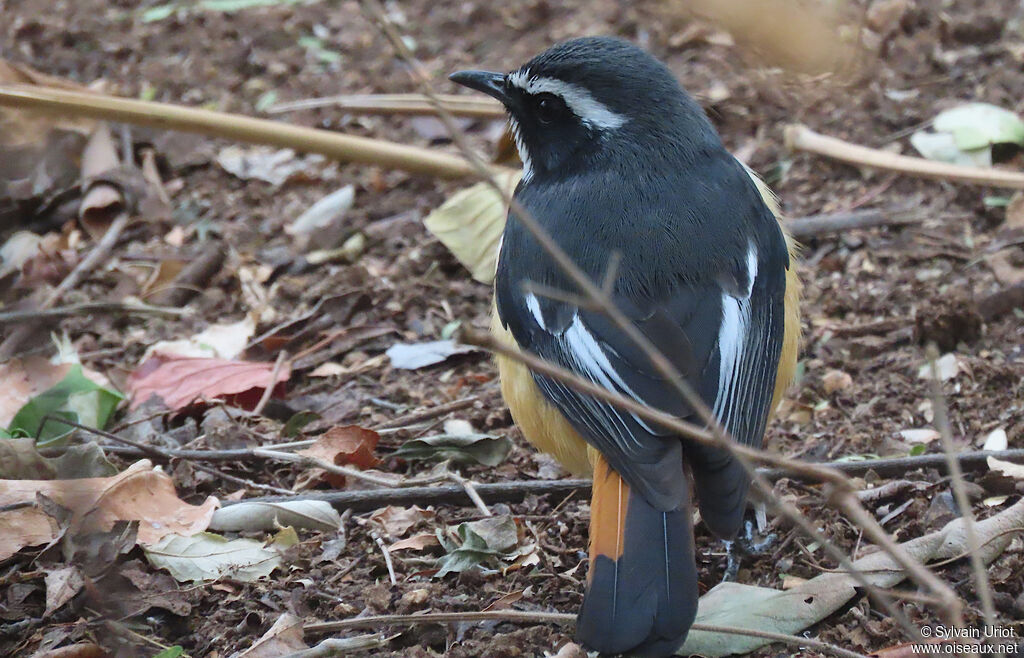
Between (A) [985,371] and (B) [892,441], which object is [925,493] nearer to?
(B) [892,441]

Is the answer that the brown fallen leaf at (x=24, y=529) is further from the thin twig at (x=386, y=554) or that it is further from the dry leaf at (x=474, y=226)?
the dry leaf at (x=474, y=226)

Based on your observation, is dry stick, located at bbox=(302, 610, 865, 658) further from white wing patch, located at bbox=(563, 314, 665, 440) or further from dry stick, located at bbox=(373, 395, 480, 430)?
dry stick, located at bbox=(373, 395, 480, 430)

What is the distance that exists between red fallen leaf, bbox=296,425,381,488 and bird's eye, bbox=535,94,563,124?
1.29m

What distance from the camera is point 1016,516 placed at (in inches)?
131

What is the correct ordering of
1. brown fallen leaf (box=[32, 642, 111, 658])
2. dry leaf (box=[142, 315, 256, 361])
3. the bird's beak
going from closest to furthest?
1. brown fallen leaf (box=[32, 642, 111, 658])
2. the bird's beak
3. dry leaf (box=[142, 315, 256, 361])

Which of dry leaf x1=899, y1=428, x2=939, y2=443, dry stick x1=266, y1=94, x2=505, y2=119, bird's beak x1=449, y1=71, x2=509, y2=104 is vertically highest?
bird's beak x1=449, y1=71, x2=509, y2=104

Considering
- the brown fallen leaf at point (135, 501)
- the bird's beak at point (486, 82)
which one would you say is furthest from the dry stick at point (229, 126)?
the brown fallen leaf at point (135, 501)

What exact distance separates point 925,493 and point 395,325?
2.50 meters

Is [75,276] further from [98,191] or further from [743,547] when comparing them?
[743,547]

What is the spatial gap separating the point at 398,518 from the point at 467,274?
2015mm

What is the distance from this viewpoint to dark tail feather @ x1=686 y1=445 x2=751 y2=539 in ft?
10.2

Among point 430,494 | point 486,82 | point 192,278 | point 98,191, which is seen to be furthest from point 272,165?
point 430,494

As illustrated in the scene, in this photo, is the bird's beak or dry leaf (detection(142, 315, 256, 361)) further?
dry leaf (detection(142, 315, 256, 361))

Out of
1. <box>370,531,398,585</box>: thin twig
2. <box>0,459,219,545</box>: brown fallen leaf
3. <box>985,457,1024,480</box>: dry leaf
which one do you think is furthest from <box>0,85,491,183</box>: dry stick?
<box>985,457,1024,480</box>: dry leaf
